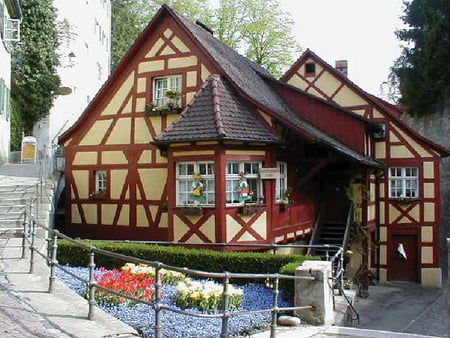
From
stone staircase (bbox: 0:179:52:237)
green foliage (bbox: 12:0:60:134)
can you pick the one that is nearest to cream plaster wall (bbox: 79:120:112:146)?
stone staircase (bbox: 0:179:52:237)

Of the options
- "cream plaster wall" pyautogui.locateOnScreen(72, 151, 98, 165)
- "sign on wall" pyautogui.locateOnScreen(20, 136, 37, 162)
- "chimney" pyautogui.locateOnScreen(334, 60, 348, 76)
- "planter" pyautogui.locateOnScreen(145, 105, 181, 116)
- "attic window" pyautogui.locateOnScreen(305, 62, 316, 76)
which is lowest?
"cream plaster wall" pyautogui.locateOnScreen(72, 151, 98, 165)

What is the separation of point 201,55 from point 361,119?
6.78 metres

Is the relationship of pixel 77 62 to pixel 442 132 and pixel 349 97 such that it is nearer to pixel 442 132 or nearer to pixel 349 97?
pixel 349 97

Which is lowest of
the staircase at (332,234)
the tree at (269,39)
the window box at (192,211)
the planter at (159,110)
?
the staircase at (332,234)

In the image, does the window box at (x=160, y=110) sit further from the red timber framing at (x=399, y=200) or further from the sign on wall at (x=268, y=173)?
the red timber framing at (x=399, y=200)

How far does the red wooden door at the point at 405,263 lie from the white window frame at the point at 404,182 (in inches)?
66.0

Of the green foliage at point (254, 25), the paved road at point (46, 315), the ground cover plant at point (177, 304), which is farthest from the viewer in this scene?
the green foliage at point (254, 25)

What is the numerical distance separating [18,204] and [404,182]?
1494 centimetres

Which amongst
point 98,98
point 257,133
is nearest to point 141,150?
point 98,98

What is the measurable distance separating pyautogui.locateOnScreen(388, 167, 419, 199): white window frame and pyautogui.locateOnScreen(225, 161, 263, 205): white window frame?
365 inches

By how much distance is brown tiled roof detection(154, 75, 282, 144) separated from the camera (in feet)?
45.8

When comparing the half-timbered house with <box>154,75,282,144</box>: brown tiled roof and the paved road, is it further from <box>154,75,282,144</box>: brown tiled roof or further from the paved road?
the paved road

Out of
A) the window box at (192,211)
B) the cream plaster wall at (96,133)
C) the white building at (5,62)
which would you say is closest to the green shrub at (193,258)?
the window box at (192,211)

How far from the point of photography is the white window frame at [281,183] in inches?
614
